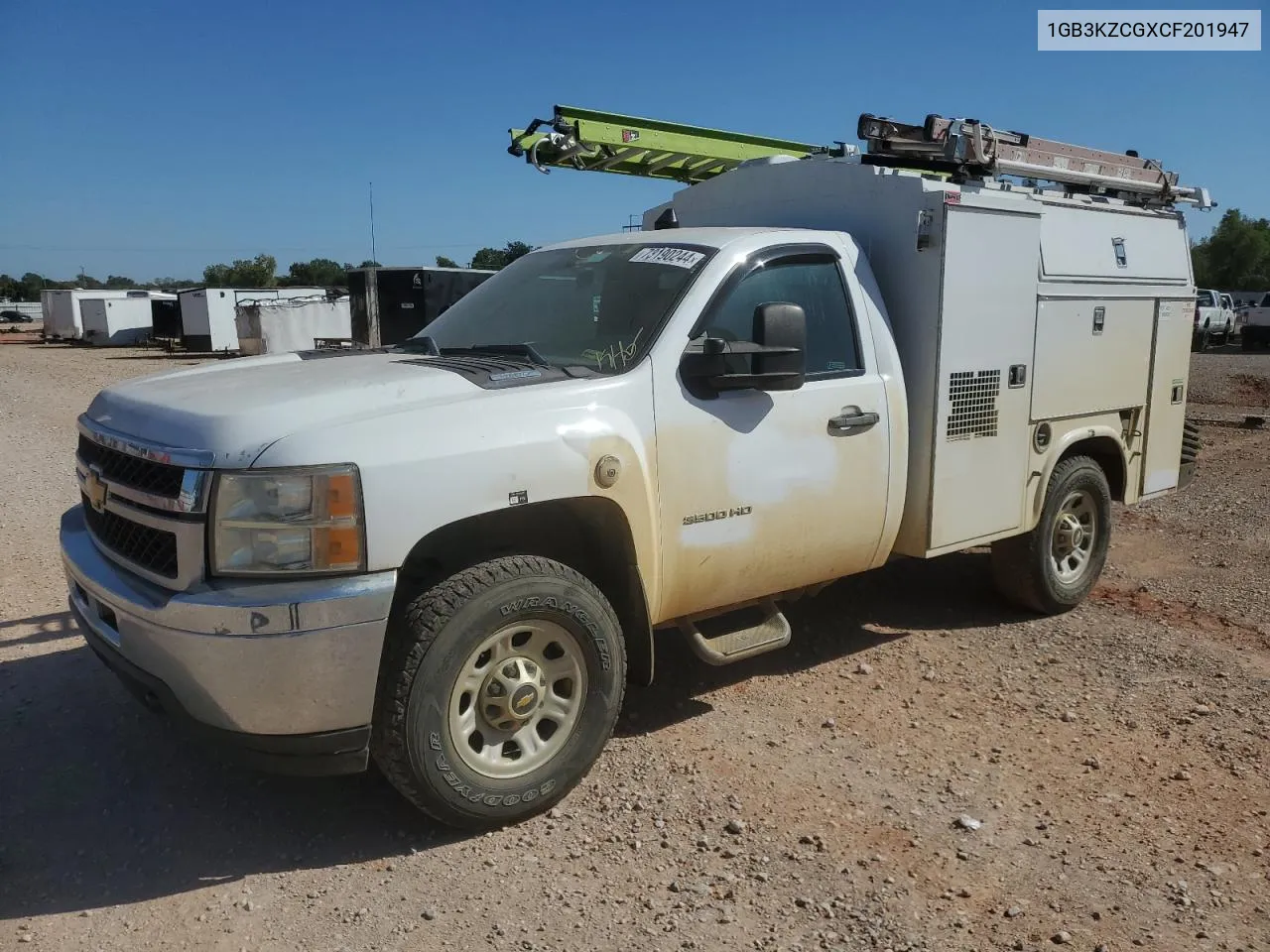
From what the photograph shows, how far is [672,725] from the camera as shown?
14.3 feet

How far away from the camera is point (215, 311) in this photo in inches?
1448

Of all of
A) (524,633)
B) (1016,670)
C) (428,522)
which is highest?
(428,522)

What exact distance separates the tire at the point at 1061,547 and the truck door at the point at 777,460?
1.47m

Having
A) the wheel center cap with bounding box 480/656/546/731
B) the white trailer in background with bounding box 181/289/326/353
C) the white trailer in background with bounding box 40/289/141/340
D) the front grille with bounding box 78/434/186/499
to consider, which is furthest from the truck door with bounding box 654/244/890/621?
the white trailer in background with bounding box 40/289/141/340

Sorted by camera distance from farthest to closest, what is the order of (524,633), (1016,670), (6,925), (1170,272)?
(1170,272) → (1016,670) → (524,633) → (6,925)

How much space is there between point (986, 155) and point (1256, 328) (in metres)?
32.4

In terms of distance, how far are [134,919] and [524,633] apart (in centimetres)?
145

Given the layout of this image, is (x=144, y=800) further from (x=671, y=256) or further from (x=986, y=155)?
(x=986, y=155)

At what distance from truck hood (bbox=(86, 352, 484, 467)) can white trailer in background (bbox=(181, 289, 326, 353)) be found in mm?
34814

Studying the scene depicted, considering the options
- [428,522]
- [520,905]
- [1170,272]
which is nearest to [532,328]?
[428,522]

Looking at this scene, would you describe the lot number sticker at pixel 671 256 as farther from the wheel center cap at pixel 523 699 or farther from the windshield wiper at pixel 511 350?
the wheel center cap at pixel 523 699

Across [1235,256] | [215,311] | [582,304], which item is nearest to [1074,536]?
[582,304]

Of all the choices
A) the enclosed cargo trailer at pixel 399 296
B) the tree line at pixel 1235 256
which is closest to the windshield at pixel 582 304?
the enclosed cargo trailer at pixel 399 296

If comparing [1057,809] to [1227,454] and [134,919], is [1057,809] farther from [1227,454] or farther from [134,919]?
[1227,454]
